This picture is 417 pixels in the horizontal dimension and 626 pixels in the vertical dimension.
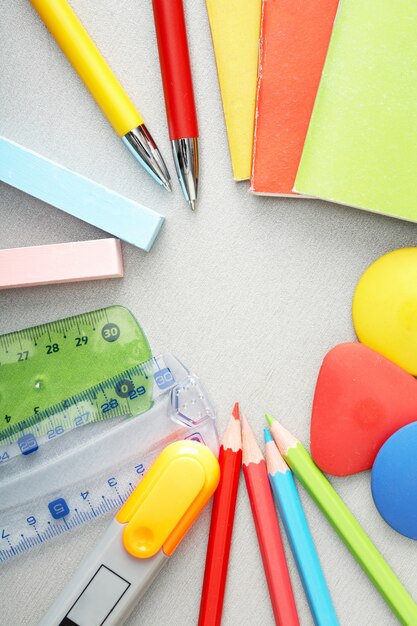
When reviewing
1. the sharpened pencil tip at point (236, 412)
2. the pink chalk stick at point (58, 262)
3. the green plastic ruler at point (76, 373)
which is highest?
the pink chalk stick at point (58, 262)

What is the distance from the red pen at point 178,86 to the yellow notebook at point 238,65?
28 mm

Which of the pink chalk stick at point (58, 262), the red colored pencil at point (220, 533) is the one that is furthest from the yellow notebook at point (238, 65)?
the red colored pencil at point (220, 533)

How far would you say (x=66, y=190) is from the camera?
21.3 inches

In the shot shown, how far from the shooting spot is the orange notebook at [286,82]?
0.52m

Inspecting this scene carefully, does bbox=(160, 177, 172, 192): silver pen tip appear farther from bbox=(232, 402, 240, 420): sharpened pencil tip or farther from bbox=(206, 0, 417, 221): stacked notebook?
bbox=(232, 402, 240, 420): sharpened pencil tip

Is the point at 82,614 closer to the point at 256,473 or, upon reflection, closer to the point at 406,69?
the point at 256,473

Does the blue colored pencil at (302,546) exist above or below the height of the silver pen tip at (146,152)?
below

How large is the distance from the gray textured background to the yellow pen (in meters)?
0.02

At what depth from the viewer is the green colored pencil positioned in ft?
1.77

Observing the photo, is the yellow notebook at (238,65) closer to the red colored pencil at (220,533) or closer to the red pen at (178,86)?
the red pen at (178,86)

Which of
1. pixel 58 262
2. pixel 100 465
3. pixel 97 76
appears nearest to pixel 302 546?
pixel 100 465

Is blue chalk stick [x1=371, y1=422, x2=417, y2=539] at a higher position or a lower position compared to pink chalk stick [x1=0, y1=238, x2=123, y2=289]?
lower

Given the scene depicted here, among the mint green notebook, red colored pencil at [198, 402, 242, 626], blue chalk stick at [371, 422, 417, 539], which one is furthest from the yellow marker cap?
the mint green notebook

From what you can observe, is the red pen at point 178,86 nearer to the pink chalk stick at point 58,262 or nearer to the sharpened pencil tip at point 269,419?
the pink chalk stick at point 58,262
